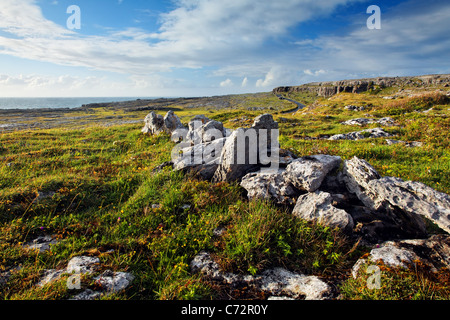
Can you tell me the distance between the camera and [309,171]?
23.4 feet

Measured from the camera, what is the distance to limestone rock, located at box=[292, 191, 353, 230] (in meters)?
5.84

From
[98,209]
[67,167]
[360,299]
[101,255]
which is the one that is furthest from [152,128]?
[360,299]

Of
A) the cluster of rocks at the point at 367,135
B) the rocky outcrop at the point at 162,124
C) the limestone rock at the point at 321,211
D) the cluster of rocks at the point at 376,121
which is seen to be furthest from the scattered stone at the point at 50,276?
the cluster of rocks at the point at 376,121

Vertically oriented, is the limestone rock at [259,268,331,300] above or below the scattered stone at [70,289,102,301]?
below

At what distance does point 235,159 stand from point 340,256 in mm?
4678

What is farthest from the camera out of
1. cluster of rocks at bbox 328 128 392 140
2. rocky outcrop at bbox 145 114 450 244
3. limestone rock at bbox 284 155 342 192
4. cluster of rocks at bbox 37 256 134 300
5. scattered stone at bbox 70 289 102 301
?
cluster of rocks at bbox 328 128 392 140

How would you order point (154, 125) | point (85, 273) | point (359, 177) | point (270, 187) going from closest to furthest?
point (85, 273) → point (359, 177) → point (270, 187) → point (154, 125)

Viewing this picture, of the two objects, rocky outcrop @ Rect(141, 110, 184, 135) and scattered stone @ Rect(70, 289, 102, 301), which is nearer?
scattered stone @ Rect(70, 289, 102, 301)

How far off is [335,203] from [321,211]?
57 centimetres

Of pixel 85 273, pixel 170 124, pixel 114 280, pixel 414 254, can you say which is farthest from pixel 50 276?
pixel 170 124

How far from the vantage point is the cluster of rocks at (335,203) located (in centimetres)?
477

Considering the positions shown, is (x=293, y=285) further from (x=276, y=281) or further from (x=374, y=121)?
(x=374, y=121)

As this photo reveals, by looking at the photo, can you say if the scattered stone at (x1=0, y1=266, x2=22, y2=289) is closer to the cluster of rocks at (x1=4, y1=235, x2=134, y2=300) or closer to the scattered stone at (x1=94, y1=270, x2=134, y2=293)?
the cluster of rocks at (x1=4, y1=235, x2=134, y2=300)

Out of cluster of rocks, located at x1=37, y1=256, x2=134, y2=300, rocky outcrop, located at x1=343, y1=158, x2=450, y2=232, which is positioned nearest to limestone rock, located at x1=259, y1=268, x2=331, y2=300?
cluster of rocks, located at x1=37, y1=256, x2=134, y2=300
